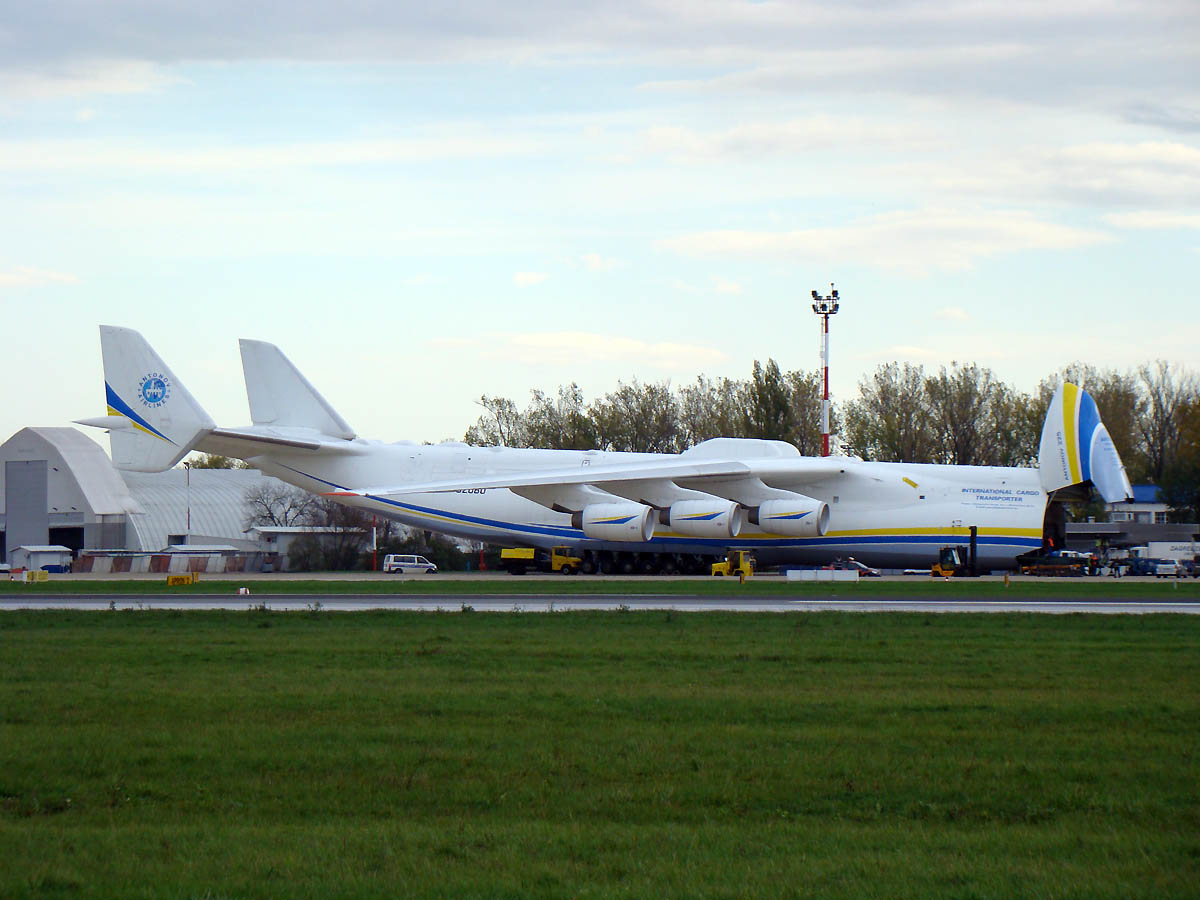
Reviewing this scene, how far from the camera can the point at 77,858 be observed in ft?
20.9

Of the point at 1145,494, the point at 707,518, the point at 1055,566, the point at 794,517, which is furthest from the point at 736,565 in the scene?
the point at 1145,494

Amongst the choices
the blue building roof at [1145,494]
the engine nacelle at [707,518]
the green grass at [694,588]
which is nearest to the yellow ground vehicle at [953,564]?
the green grass at [694,588]

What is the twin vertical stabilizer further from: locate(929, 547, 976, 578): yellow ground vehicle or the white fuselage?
locate(929, 547, 976, 578): yellow ground vehicle

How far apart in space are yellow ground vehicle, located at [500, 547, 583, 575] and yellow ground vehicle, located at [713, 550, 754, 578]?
4845 mm

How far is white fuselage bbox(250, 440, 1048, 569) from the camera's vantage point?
115 feet

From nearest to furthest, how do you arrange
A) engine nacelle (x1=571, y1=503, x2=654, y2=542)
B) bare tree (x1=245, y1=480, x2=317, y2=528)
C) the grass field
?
the grass field < engine nacelle (x1=571, y1=503, x2=654, y2=542) < bare tree (x1=245, y1=480, x2=317, y2=528)

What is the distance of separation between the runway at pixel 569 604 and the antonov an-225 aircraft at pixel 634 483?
32.3 ft

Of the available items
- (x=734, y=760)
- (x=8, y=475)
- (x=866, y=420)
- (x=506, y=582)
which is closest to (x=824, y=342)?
(x=506, y=582)

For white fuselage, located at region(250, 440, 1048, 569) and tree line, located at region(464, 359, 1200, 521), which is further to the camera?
tree line, located at region(464, 359, 1200, 521)

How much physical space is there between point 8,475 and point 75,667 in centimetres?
5823

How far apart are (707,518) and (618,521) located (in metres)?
2.54

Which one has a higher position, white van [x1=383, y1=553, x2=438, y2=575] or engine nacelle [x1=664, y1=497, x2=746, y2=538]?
engine nacelle [x1=664, y1=497, x2=746, y2=538]

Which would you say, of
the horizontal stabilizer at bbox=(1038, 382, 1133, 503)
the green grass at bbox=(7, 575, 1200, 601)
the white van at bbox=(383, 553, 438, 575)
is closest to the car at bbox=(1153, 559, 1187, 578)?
the horizontal stabilizer at bbox=(1038, 382, 1133, 503)

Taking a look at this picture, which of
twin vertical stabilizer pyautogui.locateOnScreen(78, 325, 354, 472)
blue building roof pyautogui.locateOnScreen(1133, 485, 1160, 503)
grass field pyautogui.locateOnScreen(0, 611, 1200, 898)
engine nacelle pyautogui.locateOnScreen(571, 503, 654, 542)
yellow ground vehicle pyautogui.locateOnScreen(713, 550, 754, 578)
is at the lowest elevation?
grass field pyautogui.locateOnScreen(0, 611, 1200, 898)
